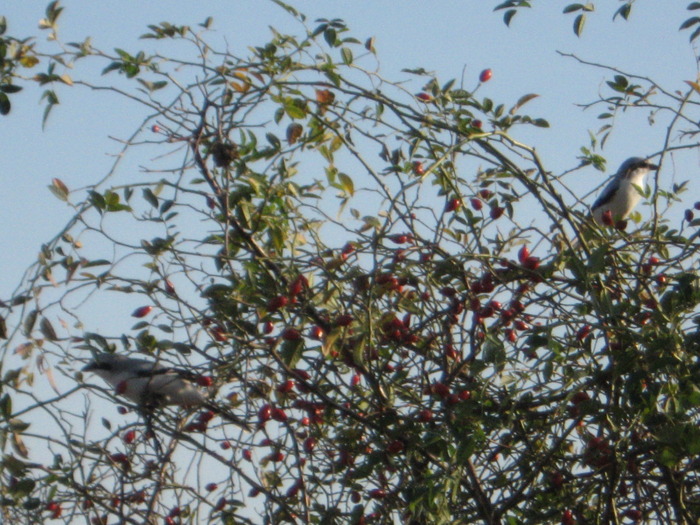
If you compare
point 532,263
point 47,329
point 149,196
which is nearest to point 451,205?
point 532,263

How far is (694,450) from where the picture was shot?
2.94 meters

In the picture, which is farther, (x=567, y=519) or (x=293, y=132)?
(x=293, y=132)

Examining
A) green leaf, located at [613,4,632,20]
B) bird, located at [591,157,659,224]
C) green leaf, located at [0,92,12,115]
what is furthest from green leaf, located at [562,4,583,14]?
bird, located at [591,157,659,224]

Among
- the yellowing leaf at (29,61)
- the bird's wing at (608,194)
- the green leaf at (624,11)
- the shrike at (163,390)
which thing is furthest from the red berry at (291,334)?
the bird's wing at (608,194)

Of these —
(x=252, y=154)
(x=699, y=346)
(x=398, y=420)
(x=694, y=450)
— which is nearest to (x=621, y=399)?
(x=699, y=346)

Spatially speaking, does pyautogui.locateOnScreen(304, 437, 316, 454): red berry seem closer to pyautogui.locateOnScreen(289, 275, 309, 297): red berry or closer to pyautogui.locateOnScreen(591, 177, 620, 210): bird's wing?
pyautogui.locateOnScreen(289, 275, 309, 297): red berry

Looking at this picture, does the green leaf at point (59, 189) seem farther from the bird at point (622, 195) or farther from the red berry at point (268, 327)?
the bird at point (622, 195)

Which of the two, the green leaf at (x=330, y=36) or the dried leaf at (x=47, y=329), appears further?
the green leaf at (x=330, y=36)

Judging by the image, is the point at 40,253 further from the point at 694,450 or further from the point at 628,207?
the point at 628,207

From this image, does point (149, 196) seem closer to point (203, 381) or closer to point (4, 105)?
point (4, 105)

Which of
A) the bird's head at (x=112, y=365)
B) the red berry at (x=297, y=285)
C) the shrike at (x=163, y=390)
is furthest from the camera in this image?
the bird's head at (x=112, y=365)

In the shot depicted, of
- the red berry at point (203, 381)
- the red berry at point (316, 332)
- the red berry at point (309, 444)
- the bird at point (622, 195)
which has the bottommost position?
the red berry at point (309, 444)

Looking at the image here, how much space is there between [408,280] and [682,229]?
125cm

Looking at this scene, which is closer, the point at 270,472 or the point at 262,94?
the point at 262,94
